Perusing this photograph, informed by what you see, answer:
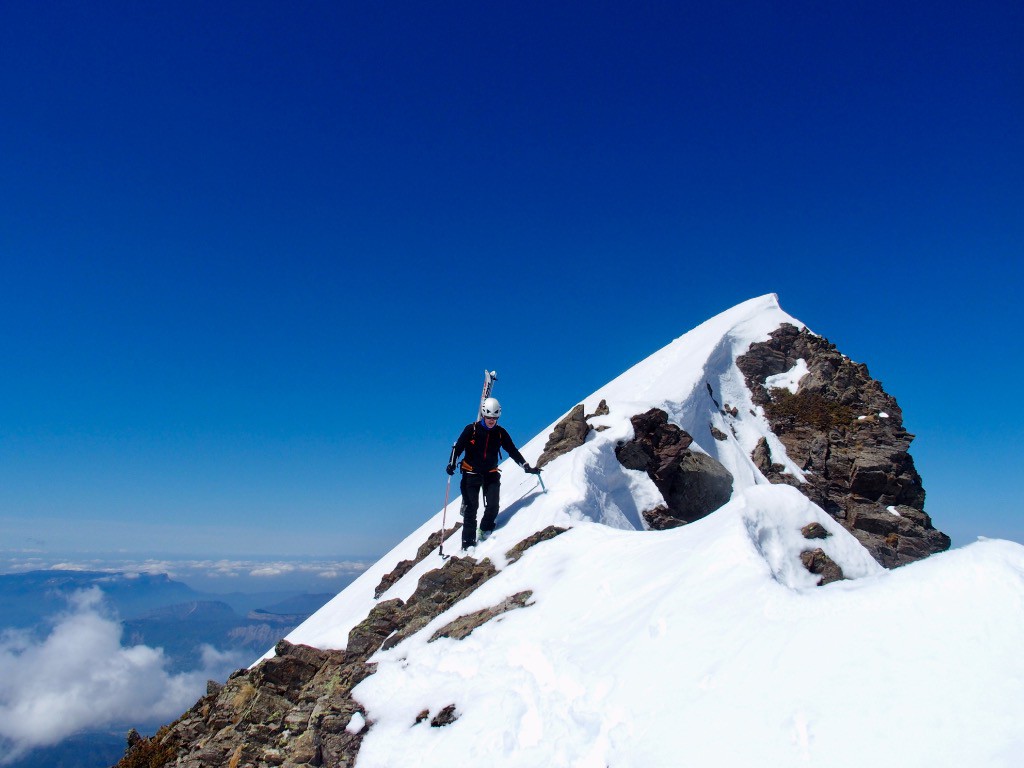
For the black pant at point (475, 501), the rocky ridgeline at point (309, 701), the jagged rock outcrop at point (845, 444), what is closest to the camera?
the rocky ridgeline at point (309, 701)

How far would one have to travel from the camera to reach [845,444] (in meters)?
29.1

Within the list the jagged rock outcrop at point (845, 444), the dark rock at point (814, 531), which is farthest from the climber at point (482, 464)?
the jagged rock outcrop at point (845, 444)

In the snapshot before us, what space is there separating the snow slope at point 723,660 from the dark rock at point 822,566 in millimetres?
146

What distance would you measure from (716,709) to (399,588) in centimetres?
1100

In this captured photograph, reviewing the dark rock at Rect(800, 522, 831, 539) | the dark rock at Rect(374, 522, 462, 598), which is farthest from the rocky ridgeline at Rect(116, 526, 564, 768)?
the dark rock at Rect(800, 522, 831, 539)

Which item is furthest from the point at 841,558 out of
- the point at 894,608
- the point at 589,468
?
the point at 589,468

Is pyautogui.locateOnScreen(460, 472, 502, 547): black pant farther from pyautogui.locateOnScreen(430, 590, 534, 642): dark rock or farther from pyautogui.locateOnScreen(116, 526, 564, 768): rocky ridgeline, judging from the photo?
pyautogui.locateOnScreen(430, 590, 534, 642): dark rock

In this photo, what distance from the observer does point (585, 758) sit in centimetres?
564

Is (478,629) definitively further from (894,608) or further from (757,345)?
(757,345)

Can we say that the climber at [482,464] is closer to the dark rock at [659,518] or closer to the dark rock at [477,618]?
the dark rock at [477,618]

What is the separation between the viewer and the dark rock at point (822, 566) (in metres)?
8.11

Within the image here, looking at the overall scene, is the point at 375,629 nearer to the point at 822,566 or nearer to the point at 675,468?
the point at 822,566

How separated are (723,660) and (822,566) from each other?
3.35 m

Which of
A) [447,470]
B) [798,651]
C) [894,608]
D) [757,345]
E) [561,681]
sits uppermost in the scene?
[757,345]
